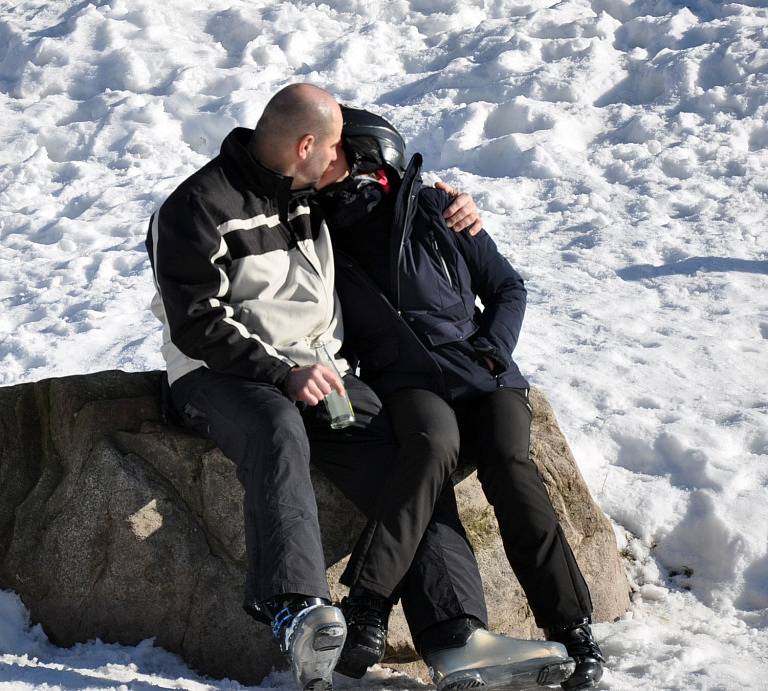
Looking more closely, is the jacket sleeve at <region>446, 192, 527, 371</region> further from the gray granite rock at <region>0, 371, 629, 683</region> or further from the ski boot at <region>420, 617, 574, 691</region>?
the ski boot at <region>420, 617, 574, 691</region>

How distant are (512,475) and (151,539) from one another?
1.44 m

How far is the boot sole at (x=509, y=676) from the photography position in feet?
10.4

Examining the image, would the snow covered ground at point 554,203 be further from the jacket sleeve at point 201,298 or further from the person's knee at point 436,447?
the jacket sleeve at point 201,298

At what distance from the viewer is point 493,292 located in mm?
4320

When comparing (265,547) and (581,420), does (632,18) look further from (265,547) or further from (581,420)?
(265,547)

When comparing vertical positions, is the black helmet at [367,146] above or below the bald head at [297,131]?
below

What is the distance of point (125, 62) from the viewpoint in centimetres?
1062

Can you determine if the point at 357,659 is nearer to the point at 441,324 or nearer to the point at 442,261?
the point at 441,324

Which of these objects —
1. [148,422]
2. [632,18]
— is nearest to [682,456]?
[148,422]

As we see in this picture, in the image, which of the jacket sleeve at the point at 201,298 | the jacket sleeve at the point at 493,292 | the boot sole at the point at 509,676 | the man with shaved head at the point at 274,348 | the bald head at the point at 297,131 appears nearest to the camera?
the boot sole at the point at 509,676

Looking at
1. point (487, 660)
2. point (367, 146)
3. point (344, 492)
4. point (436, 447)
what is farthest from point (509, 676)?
point (367, 146)

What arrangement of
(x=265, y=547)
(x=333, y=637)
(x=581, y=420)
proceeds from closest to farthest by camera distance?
(x=333, y=637)
(x=265, y=547)
(x=581, y=420)

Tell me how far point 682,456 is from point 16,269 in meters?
5.37

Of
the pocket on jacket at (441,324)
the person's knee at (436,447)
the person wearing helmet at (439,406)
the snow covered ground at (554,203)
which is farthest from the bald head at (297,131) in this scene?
the snow covered ground at (554,203)
